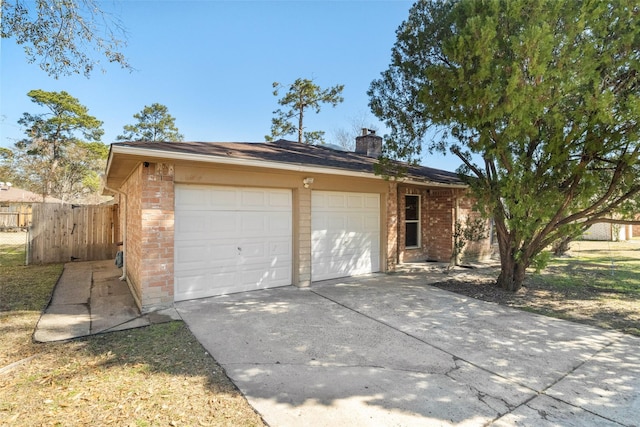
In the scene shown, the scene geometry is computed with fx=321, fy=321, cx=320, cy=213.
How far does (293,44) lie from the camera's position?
11.3 metres

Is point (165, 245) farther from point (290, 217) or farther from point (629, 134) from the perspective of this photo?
point (629, 134)

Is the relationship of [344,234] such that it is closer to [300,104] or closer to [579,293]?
[579,293]

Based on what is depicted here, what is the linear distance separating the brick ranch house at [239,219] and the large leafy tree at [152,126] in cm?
2348

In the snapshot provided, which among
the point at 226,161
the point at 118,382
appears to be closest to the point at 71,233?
the point at 226,161

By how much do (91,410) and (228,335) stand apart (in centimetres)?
177

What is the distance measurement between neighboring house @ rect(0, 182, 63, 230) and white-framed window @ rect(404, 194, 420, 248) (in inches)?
1029

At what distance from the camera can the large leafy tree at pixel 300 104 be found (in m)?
22.1

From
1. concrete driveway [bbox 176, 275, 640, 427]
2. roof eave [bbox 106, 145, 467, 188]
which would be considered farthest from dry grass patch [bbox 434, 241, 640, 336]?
roof eave [bbox 106, 145, 467, 188]

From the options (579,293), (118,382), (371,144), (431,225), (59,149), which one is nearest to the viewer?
(118,382)

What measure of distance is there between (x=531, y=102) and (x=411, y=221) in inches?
253

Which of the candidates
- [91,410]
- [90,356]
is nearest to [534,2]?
[91,410]

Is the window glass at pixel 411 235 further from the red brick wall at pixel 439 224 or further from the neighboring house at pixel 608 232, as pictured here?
the neighboring house at pixel 608 232

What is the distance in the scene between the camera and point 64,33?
471 cm

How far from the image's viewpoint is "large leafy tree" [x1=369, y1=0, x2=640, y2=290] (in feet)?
15.4
